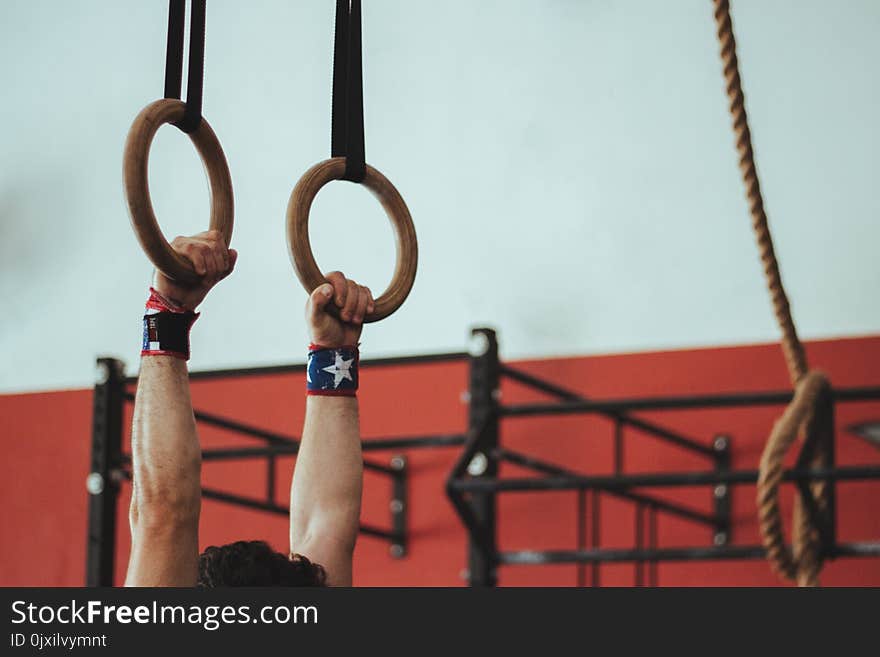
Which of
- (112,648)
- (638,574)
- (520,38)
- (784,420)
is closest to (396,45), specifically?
(520,38)

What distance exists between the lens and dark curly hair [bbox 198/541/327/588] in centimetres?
133

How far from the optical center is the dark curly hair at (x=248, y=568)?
1.33 m

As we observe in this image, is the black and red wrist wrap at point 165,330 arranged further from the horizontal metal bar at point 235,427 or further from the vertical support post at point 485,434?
the horizontal metal bar at point 235,427

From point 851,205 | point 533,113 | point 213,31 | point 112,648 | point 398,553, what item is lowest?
point 112,648

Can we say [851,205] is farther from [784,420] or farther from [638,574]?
[784,420]

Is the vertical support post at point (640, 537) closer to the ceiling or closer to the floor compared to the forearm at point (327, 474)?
closer to the ceiling

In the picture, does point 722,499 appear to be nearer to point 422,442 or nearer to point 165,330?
point 422,442

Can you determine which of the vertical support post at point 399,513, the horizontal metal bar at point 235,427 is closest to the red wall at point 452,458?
the vertical support post at point 399,513

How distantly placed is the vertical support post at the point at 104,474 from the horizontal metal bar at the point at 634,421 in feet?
3.09

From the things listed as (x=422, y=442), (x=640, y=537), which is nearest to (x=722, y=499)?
(x=640, y=537)

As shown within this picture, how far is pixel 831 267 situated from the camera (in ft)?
10.7

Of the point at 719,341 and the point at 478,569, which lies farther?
the point at 719,341

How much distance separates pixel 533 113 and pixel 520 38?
243mm

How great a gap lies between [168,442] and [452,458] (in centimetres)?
231
